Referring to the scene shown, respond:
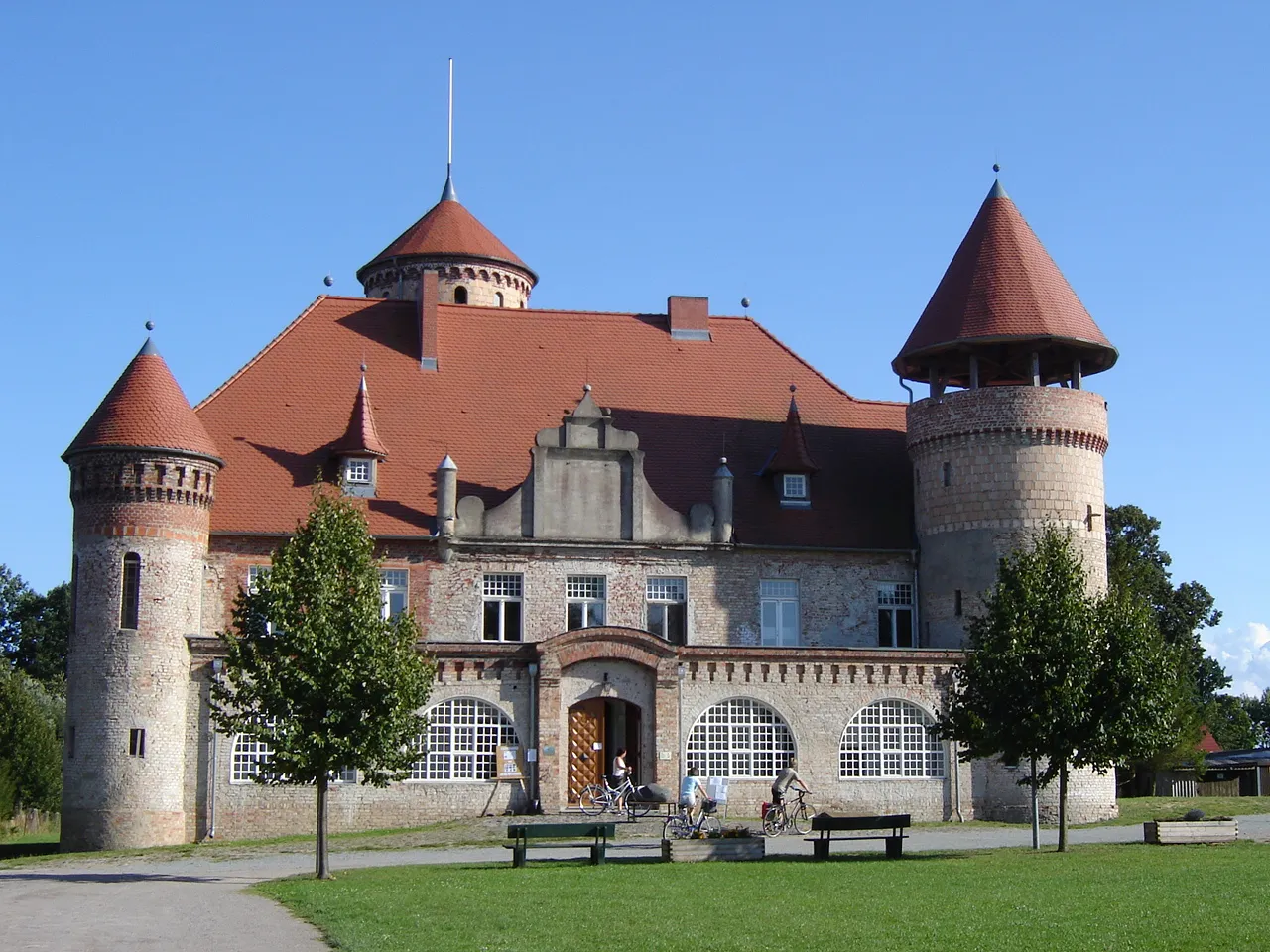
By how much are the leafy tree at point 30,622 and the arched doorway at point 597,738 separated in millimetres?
54428

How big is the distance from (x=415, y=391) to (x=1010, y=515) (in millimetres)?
16269

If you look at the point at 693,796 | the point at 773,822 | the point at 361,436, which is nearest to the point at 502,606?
the point at 361,436

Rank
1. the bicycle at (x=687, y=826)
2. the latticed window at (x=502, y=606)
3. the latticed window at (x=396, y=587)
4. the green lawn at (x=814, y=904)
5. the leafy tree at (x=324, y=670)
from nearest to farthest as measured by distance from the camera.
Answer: the green lawn at (x=814, y=904) → the leafy tree at (x=324, y=670) → the bicycle at (x=687, y=826) → the latticed window at (x=396, y=587) → the latticed window at (x=502, y=606)

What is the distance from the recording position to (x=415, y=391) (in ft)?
153

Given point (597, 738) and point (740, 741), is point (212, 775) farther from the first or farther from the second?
point (740, 741)

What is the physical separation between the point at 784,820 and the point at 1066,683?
775 cm

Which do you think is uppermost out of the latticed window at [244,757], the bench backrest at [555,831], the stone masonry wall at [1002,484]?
the stone masonry wall at [1002,484]

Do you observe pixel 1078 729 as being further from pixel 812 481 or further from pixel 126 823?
pixel 126 823

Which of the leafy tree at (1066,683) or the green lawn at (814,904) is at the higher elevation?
the leafy tree at (1066,683)

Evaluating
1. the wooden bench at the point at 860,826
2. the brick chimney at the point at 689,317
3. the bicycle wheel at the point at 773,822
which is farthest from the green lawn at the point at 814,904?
the brick chimney at the point at 689,317

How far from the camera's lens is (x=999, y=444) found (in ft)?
143

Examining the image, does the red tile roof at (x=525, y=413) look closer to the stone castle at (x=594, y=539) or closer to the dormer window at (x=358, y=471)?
the stone castle at (x=594, y=539)

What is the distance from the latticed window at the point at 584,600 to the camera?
4325 centimetres

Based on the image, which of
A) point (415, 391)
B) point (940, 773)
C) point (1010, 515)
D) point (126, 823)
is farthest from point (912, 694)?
point (126, 823)
